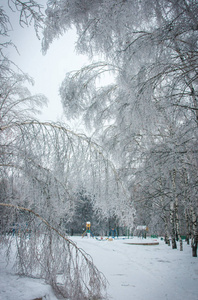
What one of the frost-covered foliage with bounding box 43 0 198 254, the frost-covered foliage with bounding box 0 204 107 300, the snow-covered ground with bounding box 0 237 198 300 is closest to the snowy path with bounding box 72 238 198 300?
the snow-covered ground with bounding box 0 237 198 300

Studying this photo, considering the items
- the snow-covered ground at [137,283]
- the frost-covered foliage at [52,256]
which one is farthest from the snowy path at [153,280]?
the frost-covered foliage at [52,256]

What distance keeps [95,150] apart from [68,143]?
0.34 meters

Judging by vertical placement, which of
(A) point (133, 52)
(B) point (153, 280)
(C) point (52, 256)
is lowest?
(B) point (153, 280)

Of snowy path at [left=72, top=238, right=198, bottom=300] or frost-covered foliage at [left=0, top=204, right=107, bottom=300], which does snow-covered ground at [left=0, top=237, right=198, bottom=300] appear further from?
frost-covered foliage at [left=0, top=204, right=107, bottom=300]

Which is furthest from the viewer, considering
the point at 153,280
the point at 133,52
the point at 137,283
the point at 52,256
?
the point at 153,280

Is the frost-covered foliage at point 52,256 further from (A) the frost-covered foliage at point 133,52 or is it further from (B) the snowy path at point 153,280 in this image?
(A) the frost-covered foliage at point 133,52

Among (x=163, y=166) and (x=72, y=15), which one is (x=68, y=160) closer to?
(x=72, y=15)

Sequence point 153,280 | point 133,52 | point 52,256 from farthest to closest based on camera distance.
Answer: point 153,280 < point 133,52 < point 52,256

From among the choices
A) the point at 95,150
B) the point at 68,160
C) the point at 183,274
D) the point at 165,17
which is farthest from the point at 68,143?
the point at 183,274

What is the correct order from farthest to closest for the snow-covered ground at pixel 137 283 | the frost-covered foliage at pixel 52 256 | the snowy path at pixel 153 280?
the snowy path at pixel 153 280
the snow-covered ground at pixel 137 283
the frost-covered foliage at pixel 52 256

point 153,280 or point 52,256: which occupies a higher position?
point 52,256

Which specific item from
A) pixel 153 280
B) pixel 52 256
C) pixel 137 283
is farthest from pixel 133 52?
pixel 153 280

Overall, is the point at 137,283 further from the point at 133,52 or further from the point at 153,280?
the point at 133,52

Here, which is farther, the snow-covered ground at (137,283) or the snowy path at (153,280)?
the snowy path at (153,280)
